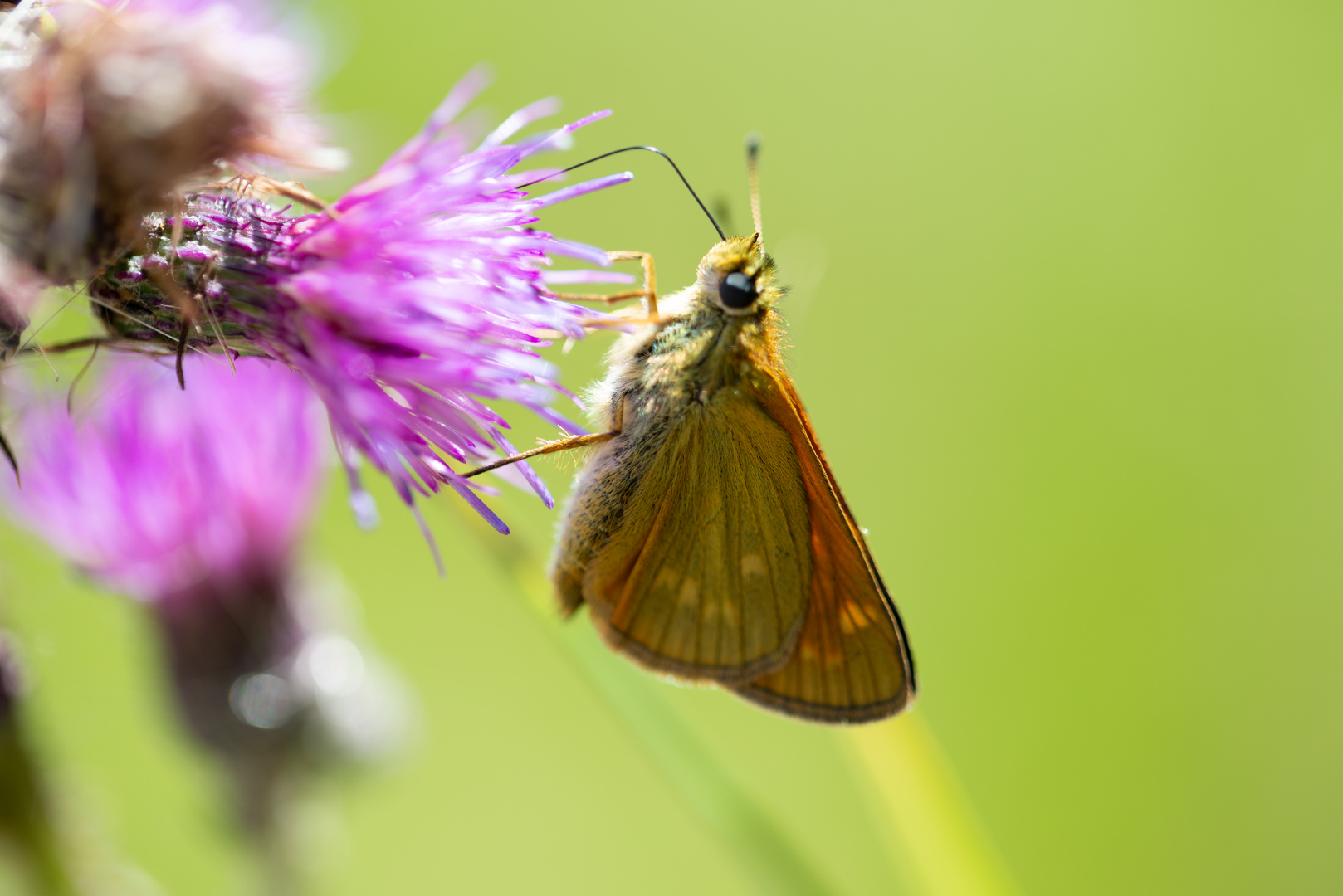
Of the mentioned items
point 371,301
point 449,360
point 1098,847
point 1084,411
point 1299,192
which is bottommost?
point 1098,847

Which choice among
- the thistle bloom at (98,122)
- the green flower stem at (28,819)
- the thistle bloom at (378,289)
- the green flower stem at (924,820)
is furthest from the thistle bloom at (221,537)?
the green flower stem at (924,820)

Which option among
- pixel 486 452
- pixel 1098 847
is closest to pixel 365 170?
pixel 486 452

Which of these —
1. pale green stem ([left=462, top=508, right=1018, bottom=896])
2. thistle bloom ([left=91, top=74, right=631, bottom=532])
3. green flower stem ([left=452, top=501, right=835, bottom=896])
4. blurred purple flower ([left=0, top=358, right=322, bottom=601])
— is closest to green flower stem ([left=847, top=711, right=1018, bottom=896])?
pale green stem ([left=462, top=508, right=1018, bottom=896])

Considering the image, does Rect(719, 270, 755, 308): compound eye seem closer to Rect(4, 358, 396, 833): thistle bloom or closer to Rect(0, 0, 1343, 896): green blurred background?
Rect(4, 358, 396, 833): thistle bloom

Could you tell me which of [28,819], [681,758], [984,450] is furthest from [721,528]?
[984,450]

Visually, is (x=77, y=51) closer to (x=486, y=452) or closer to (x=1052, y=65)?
(x=486, y=452)

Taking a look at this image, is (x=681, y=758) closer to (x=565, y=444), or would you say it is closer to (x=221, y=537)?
(x=565, y=444)
